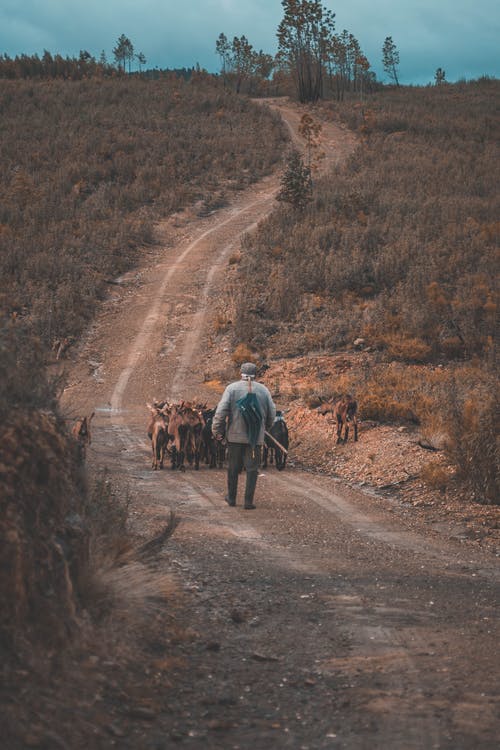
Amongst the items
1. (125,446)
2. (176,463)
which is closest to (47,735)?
(176,463)

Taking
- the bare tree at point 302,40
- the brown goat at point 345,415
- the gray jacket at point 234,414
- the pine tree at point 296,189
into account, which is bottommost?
the brown goat at point 345,415

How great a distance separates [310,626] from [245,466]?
4.82m

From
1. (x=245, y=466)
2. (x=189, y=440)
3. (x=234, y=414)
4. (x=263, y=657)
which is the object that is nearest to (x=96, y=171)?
(x=189, y=440)

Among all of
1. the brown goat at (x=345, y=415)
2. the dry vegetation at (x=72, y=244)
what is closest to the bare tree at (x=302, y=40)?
the dry vegetation at (x=72, y=244)

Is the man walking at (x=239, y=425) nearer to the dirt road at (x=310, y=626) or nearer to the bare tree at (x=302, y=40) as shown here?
the dirt road at (x=310, y=626)

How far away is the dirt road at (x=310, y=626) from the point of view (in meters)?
4.16

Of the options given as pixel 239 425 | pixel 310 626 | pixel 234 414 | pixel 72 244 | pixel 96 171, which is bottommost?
pixel 310 626

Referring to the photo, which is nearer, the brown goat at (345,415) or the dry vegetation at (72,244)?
the dry vegetation at (72,244)

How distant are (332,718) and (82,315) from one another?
25919mm

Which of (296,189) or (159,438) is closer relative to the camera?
(159,438)

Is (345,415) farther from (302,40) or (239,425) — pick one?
(302,40)

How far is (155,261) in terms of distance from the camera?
35.3 m

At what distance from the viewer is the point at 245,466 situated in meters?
10.5

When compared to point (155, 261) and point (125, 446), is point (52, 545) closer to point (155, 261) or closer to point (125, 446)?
point (125, 446)
